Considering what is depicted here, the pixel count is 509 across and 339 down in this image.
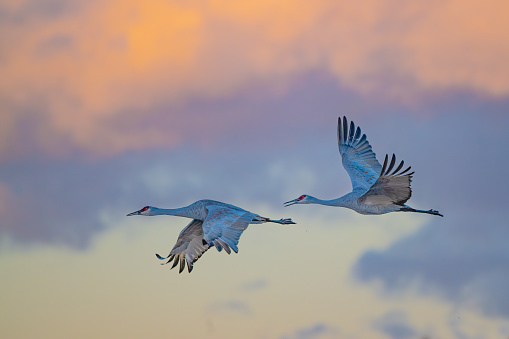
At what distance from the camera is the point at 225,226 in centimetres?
3012

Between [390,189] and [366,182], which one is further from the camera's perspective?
[366,182]

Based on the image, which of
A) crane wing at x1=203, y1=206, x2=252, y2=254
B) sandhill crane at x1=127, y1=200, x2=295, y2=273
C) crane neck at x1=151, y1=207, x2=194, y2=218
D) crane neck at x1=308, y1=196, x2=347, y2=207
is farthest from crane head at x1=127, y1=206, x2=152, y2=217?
crane neck at x1=308, y1=196, x2=347, y2=207

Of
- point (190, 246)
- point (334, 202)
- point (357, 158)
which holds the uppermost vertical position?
point (357, 158)

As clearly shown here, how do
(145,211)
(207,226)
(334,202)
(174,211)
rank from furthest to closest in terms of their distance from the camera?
(145,211) → (334,202) → (174,211) → (207,226)

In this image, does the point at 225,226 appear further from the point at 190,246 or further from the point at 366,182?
the point at 366,182

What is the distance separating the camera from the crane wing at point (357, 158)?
35906 millimetres

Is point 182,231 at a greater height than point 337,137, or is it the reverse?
point 337,137

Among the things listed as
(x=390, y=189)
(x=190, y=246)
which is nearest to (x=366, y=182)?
(x=390, y=189)

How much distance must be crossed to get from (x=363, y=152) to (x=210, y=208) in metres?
8.32

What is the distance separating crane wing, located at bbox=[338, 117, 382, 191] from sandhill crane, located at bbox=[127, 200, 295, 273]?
11.6ft

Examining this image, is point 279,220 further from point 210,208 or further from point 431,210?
point 431,210

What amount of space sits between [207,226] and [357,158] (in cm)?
945

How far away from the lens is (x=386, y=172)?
3017 cm

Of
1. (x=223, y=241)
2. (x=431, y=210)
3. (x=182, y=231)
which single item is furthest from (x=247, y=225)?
(x=431, y=210)
